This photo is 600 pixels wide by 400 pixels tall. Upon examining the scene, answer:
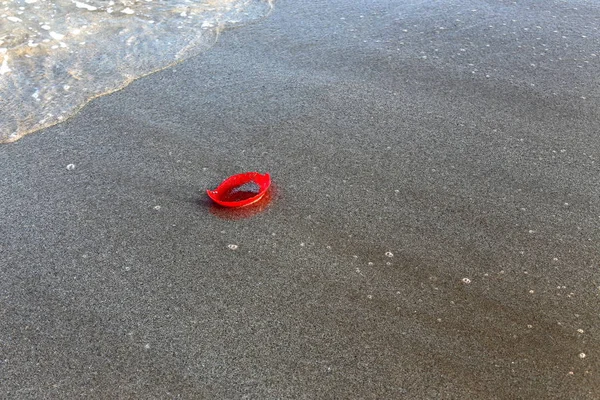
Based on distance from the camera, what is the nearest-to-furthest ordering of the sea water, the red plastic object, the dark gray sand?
the dark gray sand < the red plastic object < the sea water

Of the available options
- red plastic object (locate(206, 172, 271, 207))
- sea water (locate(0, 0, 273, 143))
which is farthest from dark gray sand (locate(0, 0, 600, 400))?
sea water (locate(0, 0, 273, 143))

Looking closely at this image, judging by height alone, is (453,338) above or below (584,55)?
below

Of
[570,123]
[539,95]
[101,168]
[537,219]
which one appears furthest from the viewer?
[539,95]

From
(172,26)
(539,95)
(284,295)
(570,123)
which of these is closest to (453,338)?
(284,295)

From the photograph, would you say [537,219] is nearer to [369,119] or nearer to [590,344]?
[590,344]

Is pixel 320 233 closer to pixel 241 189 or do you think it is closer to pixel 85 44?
pixel 241 189

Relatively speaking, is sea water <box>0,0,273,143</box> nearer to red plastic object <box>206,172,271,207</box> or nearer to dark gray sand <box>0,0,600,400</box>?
dark gray sand <box>0,0,600,400</box>

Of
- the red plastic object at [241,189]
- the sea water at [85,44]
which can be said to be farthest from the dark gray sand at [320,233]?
the sea water at [85,44]
